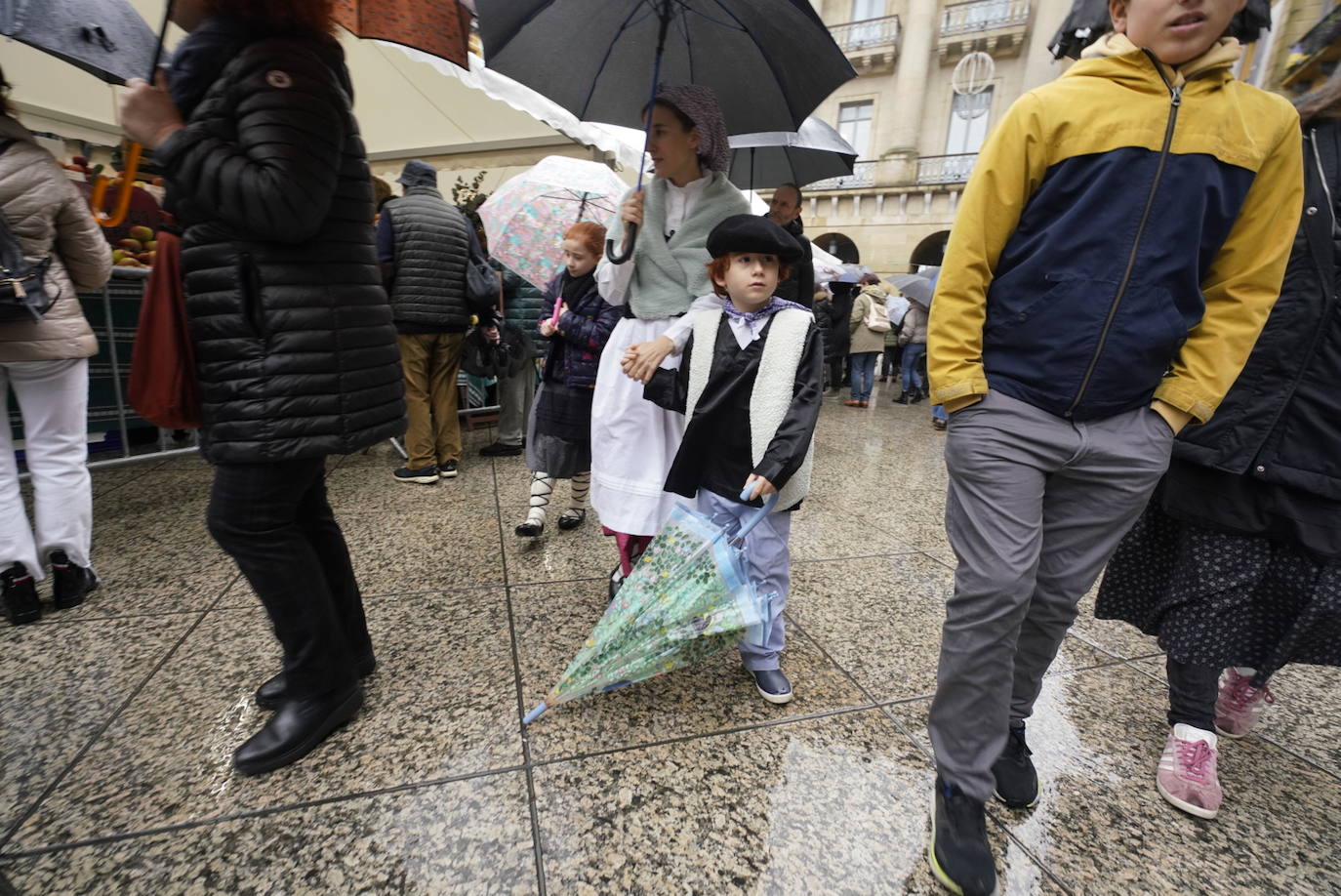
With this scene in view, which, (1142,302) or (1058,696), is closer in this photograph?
(1142,302)

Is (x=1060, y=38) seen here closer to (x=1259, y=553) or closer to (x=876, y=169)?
(x=1259, y=553)

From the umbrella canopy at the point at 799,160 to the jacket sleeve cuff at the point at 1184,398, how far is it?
3.73 m

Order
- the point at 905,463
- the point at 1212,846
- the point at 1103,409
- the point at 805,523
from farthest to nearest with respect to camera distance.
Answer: the point at 905,463
the point at 805,523
the point at 1212,846
the point at 1103,409

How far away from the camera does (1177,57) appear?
139 centimetres

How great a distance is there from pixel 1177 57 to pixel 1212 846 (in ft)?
6.45

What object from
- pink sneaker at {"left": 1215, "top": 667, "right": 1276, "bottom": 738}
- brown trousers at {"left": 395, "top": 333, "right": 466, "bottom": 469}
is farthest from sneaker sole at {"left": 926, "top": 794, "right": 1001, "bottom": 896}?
brown trousers at {"left": 395, "top": 333, "right": 466, "bottom": 469}

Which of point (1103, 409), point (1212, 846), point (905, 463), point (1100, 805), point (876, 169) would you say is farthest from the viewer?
point (876, 169)

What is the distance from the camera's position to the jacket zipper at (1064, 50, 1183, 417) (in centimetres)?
140

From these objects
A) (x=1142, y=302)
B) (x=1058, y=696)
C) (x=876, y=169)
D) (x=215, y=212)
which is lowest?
(x=1058, y=696)

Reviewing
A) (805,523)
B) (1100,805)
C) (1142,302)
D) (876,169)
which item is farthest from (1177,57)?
(876,169)

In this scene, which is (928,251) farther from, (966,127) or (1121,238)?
(1121,238)

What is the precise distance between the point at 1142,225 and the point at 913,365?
367 inches

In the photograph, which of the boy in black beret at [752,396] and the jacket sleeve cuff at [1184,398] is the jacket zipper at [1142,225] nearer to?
the jacket sleeve cuff at [1184,398]

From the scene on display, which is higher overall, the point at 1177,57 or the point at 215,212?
the point at 1177,57
